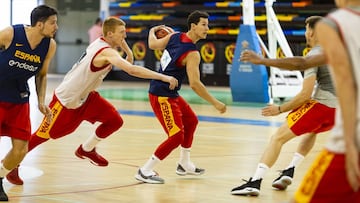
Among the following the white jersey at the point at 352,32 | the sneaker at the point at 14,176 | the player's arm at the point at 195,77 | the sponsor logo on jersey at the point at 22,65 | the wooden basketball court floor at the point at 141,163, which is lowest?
the wooden basketball court floor at the point at 141,163

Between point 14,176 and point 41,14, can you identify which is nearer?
point 41,14

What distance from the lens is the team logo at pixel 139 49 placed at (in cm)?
2952

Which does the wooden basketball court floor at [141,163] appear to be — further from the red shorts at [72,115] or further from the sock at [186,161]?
the red shorts at [72,115]

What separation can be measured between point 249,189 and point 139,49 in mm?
22275

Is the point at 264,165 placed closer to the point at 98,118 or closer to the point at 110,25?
the point at 98,118

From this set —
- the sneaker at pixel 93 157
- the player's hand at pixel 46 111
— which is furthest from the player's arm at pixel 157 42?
the player's hand at pixel 46 111

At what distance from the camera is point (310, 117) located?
25.3 ft

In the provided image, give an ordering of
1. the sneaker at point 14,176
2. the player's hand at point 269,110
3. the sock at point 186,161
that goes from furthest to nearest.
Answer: the sock at point 186,161 < the sneaker at point 14,176 < the player's hand at point 269,110

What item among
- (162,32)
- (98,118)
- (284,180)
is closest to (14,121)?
(98,118)

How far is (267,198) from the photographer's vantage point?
7.55 metres

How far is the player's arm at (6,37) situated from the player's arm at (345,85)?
3886 mm

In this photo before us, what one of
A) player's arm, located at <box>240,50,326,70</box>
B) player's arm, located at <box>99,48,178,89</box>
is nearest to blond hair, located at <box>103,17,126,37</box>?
player's arm, located at <box>99,48,178,89</box>

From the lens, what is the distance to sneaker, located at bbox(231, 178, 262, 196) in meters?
7.61

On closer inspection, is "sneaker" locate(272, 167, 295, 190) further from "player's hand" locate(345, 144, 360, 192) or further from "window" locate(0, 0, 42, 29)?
"window" locate(0, 0, 42, 29)
